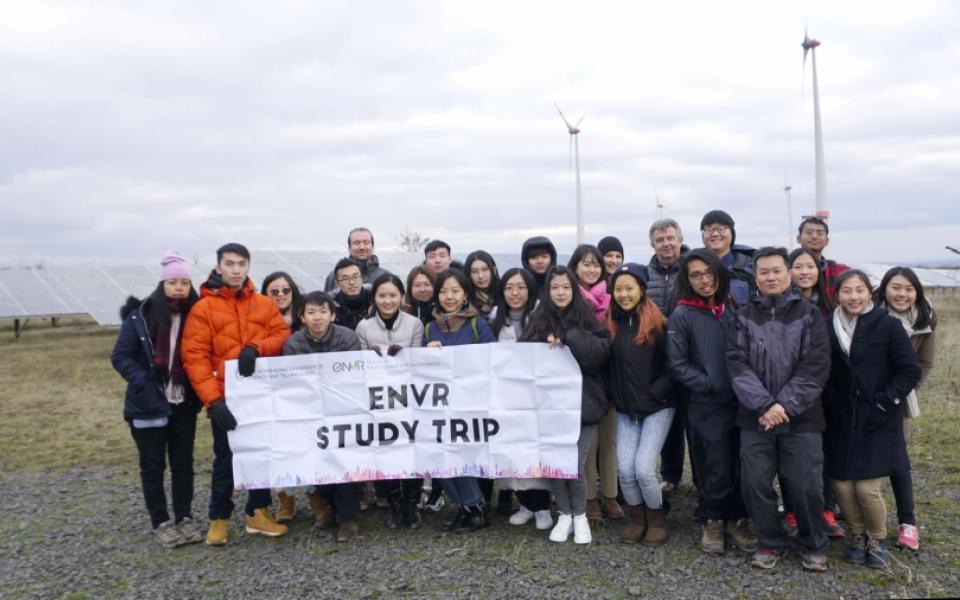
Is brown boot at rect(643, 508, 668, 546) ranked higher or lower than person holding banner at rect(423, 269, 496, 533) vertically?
lower

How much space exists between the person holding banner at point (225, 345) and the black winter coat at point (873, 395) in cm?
491

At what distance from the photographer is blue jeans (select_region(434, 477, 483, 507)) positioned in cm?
635

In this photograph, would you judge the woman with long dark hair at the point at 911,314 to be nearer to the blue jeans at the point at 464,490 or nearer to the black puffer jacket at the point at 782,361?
the black puffer jacket at the point at 782,361

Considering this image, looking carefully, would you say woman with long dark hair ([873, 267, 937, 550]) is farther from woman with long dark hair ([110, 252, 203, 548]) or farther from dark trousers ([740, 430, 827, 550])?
woman with long dark hair ([110, 252, 203, 548])

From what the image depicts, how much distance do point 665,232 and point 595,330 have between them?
178 centimetres

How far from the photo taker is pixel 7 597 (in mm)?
5332

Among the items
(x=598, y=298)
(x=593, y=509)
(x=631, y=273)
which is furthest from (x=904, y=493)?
(x=598, y=298)

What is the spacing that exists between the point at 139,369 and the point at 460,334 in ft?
9.43

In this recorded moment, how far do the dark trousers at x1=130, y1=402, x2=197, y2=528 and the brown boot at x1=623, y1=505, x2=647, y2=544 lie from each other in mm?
4000

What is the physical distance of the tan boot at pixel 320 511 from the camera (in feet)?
21.6

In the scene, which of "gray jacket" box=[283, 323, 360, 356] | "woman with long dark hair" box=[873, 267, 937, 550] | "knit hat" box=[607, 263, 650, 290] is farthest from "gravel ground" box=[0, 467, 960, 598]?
"knit hat" box=[607, 263, 650, 290]

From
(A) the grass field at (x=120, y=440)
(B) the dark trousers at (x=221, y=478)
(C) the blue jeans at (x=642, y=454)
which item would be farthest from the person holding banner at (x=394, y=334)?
(C) the blue jeans at (x=642, y=454)

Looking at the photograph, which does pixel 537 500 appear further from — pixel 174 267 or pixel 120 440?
pixel 120 440

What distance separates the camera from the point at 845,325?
5.35 metres
